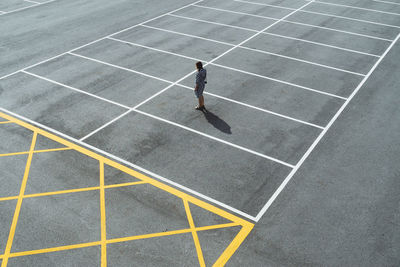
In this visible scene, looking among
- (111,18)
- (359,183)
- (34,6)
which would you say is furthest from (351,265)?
→ (34,6)

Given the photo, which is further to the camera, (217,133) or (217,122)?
(217,122)

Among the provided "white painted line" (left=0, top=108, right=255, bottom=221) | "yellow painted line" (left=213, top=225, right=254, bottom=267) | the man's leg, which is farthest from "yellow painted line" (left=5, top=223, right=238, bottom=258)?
the man's leg

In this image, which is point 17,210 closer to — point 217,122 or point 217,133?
point 217,133

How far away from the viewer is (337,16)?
70.5 ft

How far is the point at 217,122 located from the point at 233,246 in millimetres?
5068

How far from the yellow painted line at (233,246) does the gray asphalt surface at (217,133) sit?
136 mm

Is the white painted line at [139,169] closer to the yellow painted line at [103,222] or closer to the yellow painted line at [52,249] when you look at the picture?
the yellow painted line at [103,222]

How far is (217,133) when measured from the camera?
38.6ft

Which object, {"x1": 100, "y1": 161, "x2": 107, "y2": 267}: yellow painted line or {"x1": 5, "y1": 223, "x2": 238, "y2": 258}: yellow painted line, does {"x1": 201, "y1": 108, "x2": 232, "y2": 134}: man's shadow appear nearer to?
{"x1": 100, "y1": 161, "x2": 107, "y2": 267}: yellow painted line

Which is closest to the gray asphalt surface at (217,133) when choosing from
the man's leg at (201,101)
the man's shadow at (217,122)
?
the man's shadow at (217,122)

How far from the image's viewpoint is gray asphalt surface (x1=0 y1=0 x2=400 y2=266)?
825 centimetres

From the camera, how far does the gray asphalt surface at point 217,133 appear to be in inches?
325

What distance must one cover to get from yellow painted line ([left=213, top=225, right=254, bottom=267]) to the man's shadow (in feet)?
13.3

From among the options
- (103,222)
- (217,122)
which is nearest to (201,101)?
(217,122)
